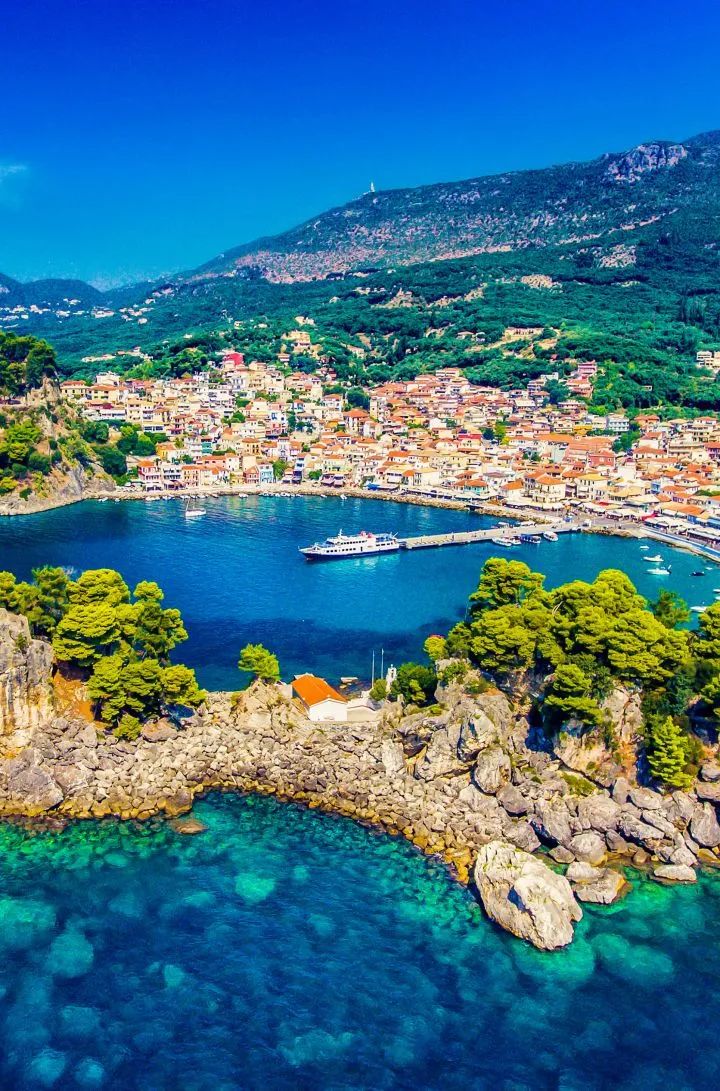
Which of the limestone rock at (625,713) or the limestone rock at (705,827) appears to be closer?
the limestone rock at (705,827)

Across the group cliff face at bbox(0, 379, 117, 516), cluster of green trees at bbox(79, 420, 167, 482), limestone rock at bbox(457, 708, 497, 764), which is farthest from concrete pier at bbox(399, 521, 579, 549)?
limestone rock at bbox(457, 708, 497, 764)

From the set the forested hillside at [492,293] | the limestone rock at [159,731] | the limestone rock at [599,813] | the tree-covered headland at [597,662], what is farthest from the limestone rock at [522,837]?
the forested hillside at [492,293]

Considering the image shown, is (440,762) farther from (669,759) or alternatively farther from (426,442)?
(426,442)

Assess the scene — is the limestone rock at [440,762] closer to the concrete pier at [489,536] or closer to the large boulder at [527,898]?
the large boulder at [527,898]

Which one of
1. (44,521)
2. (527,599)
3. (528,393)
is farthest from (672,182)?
(527,599)

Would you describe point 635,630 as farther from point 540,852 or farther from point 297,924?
point 297,924

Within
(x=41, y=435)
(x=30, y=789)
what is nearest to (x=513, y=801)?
(x=30, y=789)

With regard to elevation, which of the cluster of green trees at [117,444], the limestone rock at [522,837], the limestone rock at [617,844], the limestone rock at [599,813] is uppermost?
the cluster of green trees at [117,444]

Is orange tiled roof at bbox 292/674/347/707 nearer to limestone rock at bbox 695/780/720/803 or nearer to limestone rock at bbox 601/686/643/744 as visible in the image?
limestone rock at bbox 601/686/643/744

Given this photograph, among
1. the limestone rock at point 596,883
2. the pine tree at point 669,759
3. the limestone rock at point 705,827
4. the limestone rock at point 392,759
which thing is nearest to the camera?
the limestone rock at point 596,883
